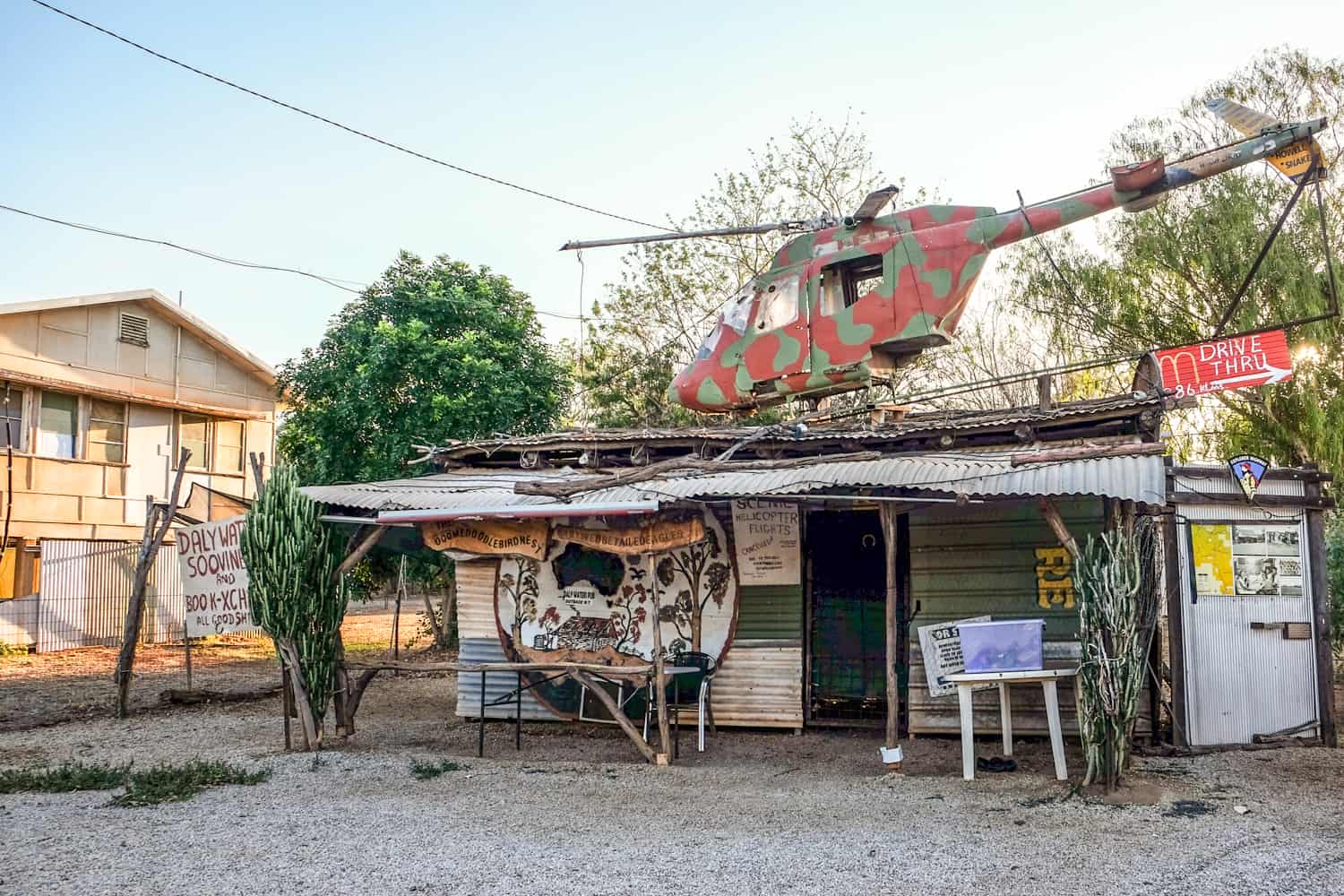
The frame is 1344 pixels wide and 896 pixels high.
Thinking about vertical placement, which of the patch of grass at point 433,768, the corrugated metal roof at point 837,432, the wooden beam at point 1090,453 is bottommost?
the patch of grass at point 433,768

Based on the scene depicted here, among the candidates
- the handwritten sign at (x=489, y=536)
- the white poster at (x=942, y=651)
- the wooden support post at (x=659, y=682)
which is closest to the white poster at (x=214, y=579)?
the handwritten sign at (x=489, y=536)

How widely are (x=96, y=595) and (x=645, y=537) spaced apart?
1407 cm

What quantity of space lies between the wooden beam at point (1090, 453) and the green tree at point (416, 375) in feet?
30.3

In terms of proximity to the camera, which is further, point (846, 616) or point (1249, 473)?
point (846, 616)

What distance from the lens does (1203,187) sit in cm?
1772

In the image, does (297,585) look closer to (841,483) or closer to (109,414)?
(841,483)

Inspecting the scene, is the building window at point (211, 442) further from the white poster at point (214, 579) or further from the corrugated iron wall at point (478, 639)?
the corrugated iron wall at point (478, 639)

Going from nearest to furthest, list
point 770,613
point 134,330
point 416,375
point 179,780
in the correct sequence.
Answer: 1. point 179,780
2. point 770,613
3. point 416,375
4. point 134,330

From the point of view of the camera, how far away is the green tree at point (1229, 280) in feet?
53.9

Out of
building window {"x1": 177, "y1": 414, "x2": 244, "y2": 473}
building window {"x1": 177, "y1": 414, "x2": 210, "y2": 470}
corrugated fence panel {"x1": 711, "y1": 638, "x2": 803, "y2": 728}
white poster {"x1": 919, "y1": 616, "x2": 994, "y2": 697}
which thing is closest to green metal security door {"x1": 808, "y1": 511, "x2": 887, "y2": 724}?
corrugated fence panel {"x1": 711, "y1": 638, "x2": 803, "y2": 728}

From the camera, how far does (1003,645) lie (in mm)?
7414

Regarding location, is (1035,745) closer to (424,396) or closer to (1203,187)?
(424,396)

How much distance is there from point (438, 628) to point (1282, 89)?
55.8 feet

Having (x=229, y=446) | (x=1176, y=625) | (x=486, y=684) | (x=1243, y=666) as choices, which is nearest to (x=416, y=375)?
(x=486, y=684)
